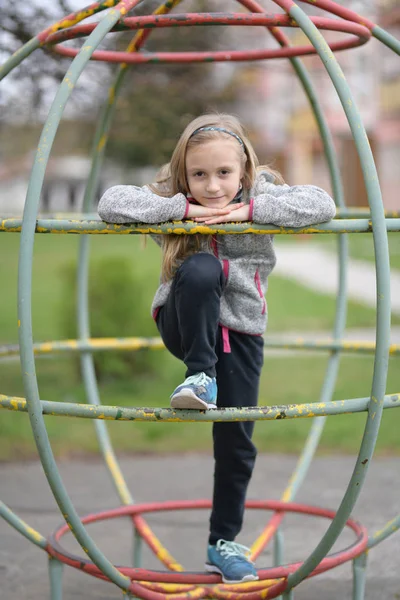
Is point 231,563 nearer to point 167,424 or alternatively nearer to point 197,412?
point 197,412

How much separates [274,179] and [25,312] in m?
0.85

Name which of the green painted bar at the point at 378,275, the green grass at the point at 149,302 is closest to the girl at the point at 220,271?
the green painted bar at the point at 378,275

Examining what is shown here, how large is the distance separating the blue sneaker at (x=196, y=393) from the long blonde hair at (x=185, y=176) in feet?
1.13

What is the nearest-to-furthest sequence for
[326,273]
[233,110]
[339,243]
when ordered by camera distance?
1. [339,243]
2. [326,273]
3. [233,110]

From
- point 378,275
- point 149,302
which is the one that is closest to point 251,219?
point 378,275

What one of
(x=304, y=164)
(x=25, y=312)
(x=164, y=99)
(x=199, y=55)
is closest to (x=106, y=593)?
(x=25, y=312)

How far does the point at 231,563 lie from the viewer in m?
2.46

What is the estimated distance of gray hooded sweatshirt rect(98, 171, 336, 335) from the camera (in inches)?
81.0

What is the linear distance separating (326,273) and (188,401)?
12.6 m

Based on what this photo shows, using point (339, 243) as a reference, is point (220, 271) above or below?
below

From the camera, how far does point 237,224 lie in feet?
6.68

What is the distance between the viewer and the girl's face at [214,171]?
7.47ft

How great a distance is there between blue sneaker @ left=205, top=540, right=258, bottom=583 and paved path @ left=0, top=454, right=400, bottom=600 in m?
0.62

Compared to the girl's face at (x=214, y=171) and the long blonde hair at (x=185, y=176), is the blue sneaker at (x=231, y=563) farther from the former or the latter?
the girl's face at (x=214, y=171)
